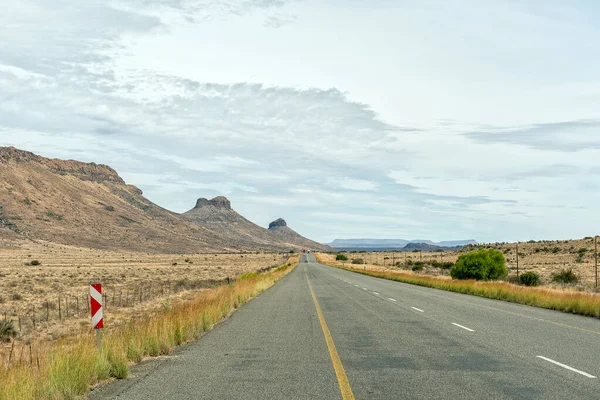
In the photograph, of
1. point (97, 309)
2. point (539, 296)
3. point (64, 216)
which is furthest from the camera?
point (64, 216)

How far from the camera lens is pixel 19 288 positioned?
39406 mm

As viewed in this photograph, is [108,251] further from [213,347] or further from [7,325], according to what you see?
[213,347]

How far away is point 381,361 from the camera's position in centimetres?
1044

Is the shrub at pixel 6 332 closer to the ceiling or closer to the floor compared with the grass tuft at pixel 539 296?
closer to the floor

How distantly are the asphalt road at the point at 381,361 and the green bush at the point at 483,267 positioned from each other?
32.6 metres

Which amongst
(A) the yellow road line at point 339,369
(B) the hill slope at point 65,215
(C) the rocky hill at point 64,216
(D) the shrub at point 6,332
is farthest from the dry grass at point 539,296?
(B) the hill slope at point 65,215

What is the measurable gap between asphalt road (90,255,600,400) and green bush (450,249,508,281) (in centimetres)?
3261

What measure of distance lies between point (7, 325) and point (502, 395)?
56.2 ft

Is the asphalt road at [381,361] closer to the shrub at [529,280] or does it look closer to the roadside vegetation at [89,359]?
the roadside vegetation at [89,359]

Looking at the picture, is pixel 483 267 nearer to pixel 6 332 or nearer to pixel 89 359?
pixel 6 332

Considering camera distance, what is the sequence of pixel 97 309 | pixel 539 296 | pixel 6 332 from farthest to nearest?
pixel 539 296 → pixel 6 332 → pixel 97 309

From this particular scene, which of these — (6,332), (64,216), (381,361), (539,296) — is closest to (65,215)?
(64,216)

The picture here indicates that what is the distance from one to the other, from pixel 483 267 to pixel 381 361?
42.7 m

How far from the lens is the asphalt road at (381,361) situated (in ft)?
A: 26.6
